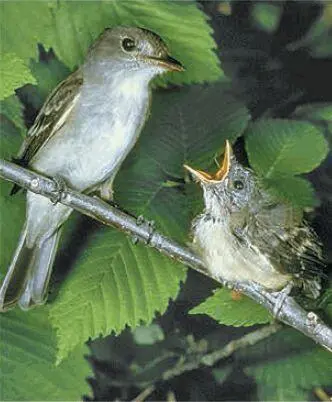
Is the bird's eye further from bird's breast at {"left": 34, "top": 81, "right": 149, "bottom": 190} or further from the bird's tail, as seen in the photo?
the bird's tail

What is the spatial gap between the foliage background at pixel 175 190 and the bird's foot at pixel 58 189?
6cm

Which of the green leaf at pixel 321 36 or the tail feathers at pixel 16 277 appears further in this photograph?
the tail feathers at pixel 16 277

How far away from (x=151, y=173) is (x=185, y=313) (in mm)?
179

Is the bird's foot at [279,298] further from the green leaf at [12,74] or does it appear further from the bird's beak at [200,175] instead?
the green leaf at [12,74]

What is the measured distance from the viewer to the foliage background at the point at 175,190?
110 cm

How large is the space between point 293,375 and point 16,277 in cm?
38

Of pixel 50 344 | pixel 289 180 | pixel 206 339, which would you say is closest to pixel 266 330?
pixel 206 339

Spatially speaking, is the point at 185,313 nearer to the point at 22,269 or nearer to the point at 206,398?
the point at 206,398

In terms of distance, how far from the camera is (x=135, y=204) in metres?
1.16

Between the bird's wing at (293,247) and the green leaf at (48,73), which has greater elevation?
the green leaf at (48,73)

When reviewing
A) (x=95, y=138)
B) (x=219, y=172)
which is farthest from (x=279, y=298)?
(x=95, y=138)

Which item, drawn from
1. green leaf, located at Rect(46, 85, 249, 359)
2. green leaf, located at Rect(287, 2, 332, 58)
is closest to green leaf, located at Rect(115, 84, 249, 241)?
green leaf, located at Rect(46, 85, 249, 359)

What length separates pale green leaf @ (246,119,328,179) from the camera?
1098 mm

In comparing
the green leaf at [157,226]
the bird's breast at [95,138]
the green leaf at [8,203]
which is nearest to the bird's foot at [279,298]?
the green leaf at [157,226]
